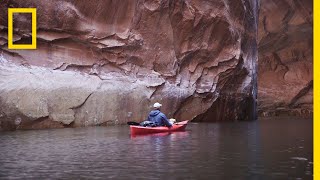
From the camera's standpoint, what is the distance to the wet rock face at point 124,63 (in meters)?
23.0

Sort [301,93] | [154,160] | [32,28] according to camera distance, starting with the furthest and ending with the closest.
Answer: [301,93], [32,28], [154,160]

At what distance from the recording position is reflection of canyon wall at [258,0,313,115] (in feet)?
149

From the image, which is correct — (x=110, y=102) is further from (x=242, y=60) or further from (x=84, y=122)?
(x=242, y=60)

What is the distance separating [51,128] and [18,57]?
12.3 ft

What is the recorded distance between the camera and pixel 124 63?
26.9 m

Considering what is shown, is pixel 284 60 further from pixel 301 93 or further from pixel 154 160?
pixel 154 160

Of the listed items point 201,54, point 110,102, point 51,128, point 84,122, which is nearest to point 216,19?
point 201,54

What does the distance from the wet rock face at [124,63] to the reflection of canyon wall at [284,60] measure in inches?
480

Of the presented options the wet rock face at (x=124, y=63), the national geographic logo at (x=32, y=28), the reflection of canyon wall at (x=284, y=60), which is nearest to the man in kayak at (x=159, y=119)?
the wet rock face at (x=124, y=63)

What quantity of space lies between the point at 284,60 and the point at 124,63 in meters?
24.6

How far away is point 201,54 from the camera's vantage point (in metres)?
30.4

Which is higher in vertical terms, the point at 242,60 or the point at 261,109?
the point at 242,60

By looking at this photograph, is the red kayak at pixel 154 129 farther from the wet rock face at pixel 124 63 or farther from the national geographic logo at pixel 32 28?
the national geographic logo at pixel 32 28

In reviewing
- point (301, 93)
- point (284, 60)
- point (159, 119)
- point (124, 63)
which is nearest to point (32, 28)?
point (124, 63)
